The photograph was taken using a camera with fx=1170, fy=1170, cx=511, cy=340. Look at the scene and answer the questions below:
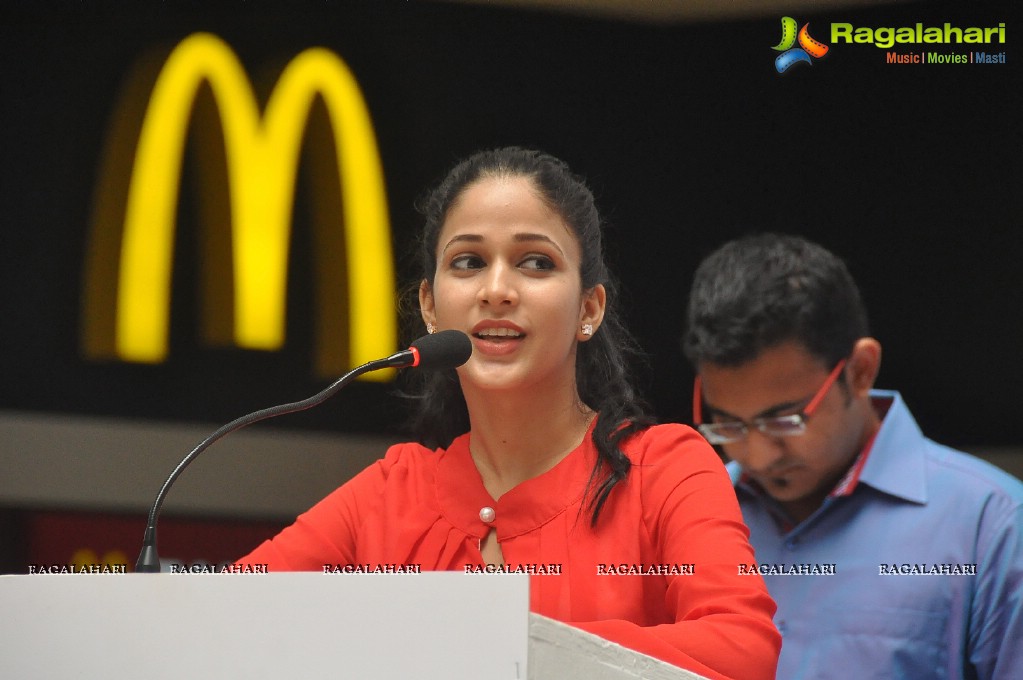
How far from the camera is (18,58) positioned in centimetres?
265

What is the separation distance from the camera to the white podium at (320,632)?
957 mm

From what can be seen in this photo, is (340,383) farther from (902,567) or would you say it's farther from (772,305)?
(902,567)

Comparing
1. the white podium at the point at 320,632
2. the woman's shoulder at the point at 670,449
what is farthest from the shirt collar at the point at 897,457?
the white podium at the point at 320,632

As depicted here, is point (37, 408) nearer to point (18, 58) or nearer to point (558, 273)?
point (18, 58)

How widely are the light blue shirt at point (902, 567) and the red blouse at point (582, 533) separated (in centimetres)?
52

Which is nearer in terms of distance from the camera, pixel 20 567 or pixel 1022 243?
pixel 1022 243

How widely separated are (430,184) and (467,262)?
52 centimetres

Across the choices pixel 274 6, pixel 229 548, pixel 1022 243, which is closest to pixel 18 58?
pixel 274 6

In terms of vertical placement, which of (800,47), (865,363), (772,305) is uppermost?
(800,47)

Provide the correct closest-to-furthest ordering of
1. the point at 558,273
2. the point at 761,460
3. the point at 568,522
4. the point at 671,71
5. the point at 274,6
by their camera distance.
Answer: the point at 568,522
the point at 558,273
the point at 761,460
the point at 671,71
the point at 274,6

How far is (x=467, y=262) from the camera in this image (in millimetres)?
1859

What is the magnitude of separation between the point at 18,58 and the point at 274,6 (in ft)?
2.01

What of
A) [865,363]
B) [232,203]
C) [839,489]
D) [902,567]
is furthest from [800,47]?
[232,203]

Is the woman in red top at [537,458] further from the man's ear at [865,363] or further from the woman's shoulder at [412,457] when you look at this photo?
the man's ear at [865,363]
